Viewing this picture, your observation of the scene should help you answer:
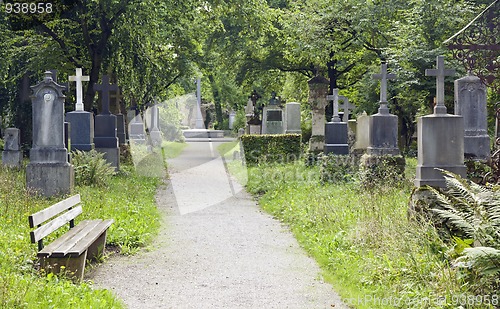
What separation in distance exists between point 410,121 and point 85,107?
50.4 ft

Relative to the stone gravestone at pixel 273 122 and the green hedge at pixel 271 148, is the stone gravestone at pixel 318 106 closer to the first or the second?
the green hedge at pixel 271 148

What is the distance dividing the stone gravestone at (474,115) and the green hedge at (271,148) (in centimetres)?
723

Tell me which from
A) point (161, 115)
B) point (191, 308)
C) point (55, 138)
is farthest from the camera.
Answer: point (161, 115)

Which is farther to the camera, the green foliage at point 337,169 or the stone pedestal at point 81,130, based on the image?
the stone pedestal at point 81,130

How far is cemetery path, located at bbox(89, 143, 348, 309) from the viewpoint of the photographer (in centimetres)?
643

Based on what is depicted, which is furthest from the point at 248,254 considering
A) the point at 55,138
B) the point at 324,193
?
the point at 55,138

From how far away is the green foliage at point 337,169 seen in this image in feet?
53.4

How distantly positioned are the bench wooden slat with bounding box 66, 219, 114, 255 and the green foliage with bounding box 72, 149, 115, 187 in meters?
6.41

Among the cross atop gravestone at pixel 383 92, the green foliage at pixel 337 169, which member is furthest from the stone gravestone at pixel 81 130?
the cross atop gravestone at pixel 383 92

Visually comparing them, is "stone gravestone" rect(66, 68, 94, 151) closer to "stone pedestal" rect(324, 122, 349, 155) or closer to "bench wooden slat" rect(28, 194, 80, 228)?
"stone pedestal" rect(324, 122, 349, 155)

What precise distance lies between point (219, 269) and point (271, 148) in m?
15.0

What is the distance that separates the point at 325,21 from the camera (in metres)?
28.1

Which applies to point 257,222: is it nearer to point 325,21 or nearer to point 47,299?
point 47,299

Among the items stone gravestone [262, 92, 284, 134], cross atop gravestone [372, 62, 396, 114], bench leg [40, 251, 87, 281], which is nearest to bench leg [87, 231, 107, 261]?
bench leg [40, 251, 87, 281]
